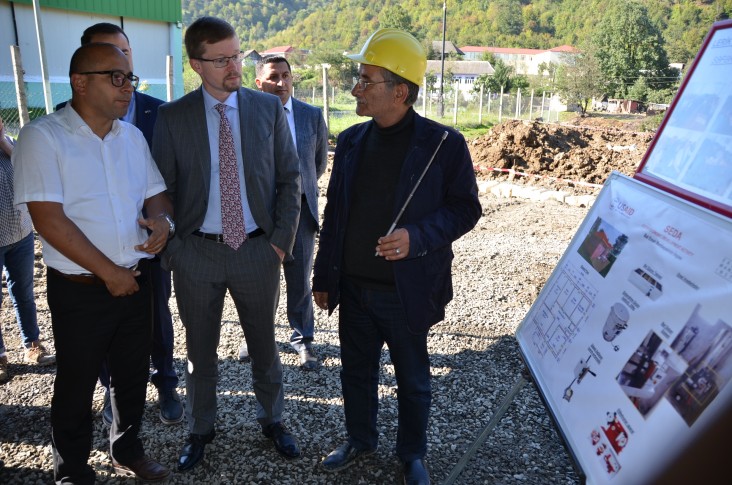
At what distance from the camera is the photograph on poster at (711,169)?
1567 mm

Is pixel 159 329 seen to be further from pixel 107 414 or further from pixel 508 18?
pixel 508 18

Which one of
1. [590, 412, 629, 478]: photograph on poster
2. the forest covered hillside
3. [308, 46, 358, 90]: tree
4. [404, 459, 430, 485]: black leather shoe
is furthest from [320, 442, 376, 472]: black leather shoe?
the forest covered hillside

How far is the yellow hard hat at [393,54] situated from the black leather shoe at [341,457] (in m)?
1.90

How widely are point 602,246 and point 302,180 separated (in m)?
2.17

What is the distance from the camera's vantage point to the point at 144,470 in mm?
2693

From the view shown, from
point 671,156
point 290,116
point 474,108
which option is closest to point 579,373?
point 671,156

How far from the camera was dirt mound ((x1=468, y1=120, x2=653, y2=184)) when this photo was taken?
1206 cm

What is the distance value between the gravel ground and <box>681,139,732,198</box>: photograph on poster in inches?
46.9

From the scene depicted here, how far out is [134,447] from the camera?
8.96 feet

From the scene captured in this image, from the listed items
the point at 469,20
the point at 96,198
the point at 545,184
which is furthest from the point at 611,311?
the point at 469,20

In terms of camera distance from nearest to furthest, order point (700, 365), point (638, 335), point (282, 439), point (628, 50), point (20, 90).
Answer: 1. point (700, 365)
2. point (638, 335)
3. point (282, 439)
4. point (20, 90)
5. point (628, 50)

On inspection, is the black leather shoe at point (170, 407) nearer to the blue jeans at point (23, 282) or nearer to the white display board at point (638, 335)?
the blue jeans at point (23, 282)

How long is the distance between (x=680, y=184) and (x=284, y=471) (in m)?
2.26

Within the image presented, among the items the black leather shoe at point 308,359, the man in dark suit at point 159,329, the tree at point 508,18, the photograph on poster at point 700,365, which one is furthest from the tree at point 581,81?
the tree at point 508,18
